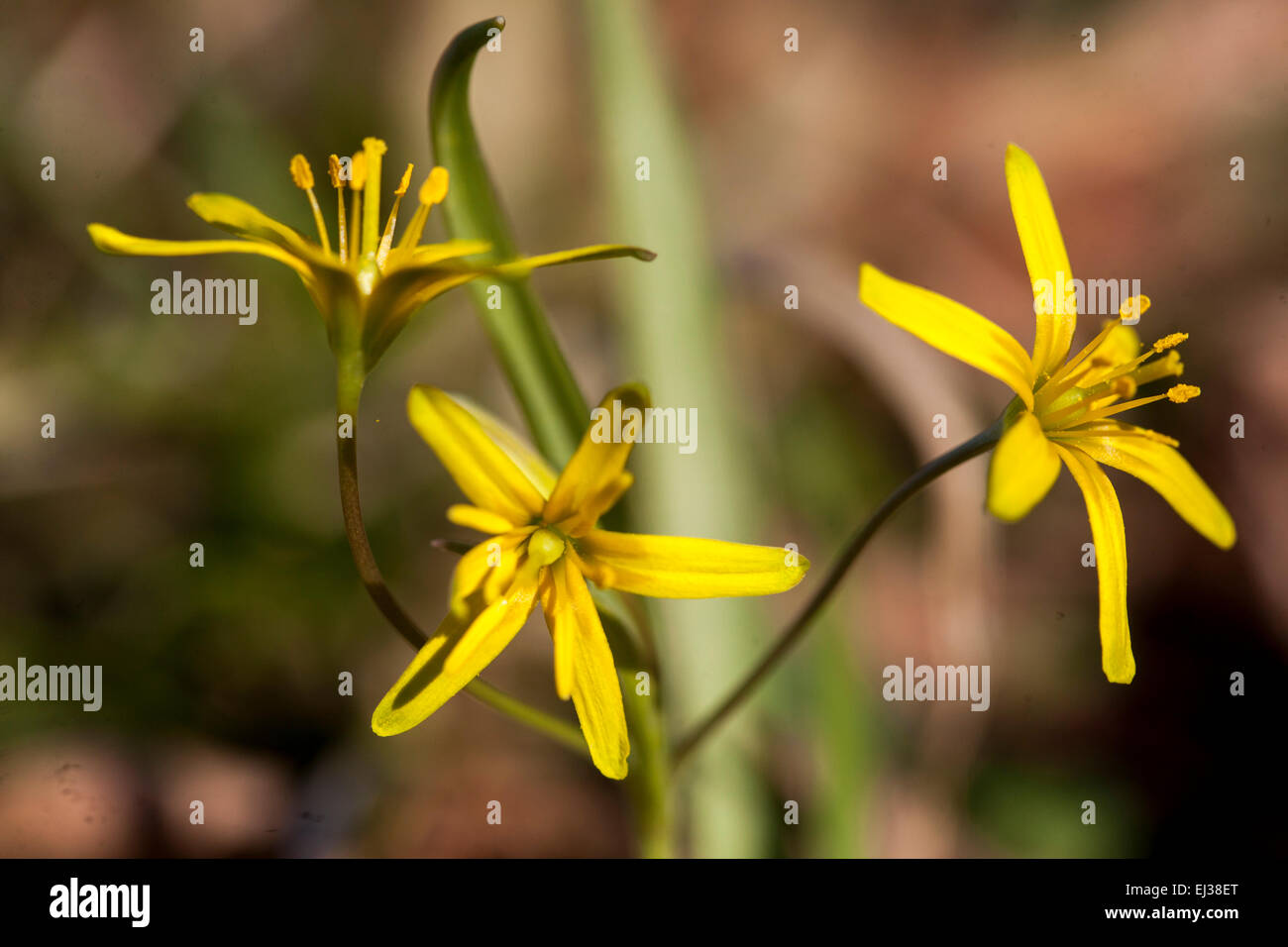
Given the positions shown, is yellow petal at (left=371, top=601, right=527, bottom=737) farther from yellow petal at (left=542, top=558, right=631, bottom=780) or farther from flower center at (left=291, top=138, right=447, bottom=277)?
flower center at (left=291, top=138, right=447, bottom=277)

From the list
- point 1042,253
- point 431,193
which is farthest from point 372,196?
point 1042,253

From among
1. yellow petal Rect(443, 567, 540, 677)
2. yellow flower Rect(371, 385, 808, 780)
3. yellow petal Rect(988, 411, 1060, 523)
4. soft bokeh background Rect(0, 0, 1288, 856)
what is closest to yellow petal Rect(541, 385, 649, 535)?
yellow flower Rect(371, 385, 808, 780)

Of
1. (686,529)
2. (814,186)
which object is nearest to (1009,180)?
(686,529)

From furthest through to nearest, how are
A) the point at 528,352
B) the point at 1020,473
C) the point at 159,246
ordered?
the point at 528,352 < the point at 159,246 < the point at 1020,473

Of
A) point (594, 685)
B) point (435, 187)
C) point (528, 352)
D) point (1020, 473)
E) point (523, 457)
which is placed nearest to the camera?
point (1020, 473)

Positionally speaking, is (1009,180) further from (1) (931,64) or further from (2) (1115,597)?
(1) (931,64)

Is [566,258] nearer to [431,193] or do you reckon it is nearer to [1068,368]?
[431,193]

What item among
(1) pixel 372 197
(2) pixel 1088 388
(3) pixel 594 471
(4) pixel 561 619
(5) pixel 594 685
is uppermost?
(1) pixel 372 197
